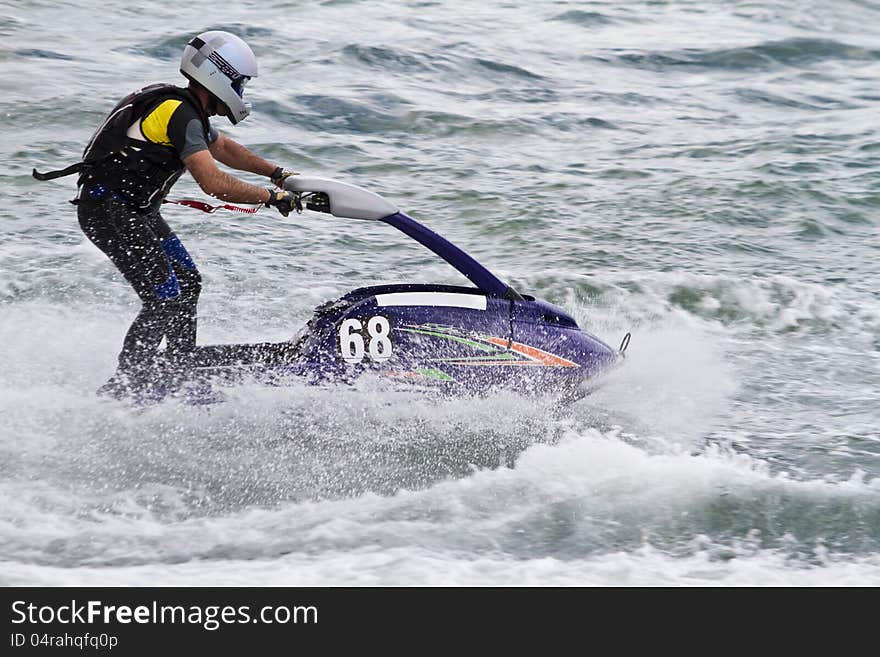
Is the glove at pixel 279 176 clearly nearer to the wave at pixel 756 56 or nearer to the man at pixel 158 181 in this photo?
the man at pixel 158 181

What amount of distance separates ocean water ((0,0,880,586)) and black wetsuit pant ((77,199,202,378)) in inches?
11.8

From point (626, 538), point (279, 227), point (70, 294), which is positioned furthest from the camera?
point (279, 227)

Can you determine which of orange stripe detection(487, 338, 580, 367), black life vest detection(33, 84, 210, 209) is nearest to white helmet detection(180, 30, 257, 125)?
black life vest detection(33, 84, 210, 209)

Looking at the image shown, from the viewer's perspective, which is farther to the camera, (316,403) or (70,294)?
(70,294)

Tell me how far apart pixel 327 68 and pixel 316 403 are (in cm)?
931

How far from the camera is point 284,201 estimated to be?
17.2 feet

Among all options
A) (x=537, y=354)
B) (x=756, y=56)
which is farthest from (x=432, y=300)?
(x=756, y=56)

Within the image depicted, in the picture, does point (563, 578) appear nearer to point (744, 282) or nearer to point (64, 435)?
point (64, 435)

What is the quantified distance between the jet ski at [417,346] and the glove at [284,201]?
16 centimetres

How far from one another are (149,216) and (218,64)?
0.81 meters

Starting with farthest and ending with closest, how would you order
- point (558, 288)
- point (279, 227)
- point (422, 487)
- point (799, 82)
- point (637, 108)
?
point (799, 82)
point (637, 108)
point (279, 227)
point (558, 288)
point (422, 487)

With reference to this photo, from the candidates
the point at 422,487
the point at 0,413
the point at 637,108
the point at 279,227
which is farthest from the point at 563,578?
the point at 637,108

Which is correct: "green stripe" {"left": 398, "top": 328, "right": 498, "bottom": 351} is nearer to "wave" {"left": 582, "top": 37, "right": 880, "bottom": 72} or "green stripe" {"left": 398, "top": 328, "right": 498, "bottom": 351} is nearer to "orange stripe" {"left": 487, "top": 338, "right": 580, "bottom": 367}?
"orange stripe" {"left": 487, "top": 338, "right": 580, "bottom": 367}

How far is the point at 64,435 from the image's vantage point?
558 cm
